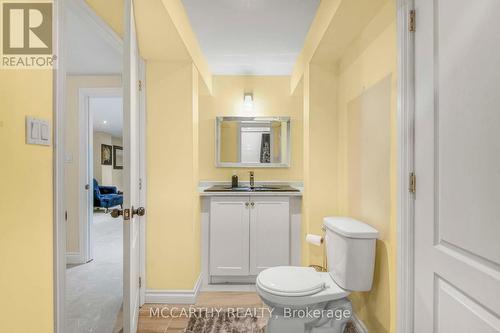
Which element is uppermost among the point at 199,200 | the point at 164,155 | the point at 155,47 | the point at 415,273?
the point at 155,47

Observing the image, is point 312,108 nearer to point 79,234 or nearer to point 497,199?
point 497,199

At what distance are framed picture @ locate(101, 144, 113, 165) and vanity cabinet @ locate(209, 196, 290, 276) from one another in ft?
22.4

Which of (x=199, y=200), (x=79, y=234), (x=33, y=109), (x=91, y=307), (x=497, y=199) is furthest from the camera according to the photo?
(x=79, y=234)

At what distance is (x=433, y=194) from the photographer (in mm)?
1060

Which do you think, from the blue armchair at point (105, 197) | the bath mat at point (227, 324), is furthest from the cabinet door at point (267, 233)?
the blue armchair at point (105, 197)

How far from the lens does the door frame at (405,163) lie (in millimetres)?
1200

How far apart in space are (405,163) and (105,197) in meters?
7.24

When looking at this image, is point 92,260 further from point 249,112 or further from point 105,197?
point 105,197

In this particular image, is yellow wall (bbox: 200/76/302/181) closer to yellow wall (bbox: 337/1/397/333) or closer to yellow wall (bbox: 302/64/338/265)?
yellow wall (bbox: 302/64/338/265)

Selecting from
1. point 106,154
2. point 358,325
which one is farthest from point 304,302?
point 106,154

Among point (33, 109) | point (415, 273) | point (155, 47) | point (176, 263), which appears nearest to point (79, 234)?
point (176, 263)

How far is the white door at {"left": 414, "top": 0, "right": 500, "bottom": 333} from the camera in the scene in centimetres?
79

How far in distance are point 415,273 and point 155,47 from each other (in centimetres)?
218

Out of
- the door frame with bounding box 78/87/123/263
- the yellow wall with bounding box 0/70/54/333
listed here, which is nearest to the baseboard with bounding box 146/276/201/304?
the yellow wall with bounding box 0/70/54/333
